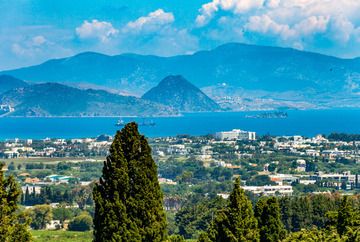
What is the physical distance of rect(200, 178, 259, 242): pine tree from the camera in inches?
694

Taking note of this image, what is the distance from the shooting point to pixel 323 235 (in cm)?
1803

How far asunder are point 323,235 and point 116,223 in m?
5.01

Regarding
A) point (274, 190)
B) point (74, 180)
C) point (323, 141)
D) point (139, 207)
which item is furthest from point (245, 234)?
point (323, 141)

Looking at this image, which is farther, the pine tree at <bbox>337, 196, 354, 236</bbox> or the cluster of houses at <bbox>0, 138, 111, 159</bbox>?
the cluster of houses at <bbox>0, 138, 111, 159</bbox>

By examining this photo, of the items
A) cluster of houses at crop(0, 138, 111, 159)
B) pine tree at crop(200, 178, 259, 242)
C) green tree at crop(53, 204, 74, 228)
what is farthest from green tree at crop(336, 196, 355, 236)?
cluster of houses at crop(0, 138, 111, 159)

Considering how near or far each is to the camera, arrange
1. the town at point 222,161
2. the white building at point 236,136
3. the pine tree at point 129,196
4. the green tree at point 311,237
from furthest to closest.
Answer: the white building at point 236,136, the town at point 222,161, the green tree at point 311,237, the pine tree at point 129,196

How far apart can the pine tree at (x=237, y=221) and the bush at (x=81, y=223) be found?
30864 millimetres

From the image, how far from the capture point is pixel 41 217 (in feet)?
166

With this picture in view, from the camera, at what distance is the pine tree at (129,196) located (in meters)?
15.8

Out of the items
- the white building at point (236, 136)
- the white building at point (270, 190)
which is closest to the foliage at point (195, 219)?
the white building at point (270, 190)

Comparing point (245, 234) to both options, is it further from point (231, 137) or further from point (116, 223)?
point (231, 137)

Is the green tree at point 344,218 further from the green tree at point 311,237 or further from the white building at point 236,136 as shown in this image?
the white building at point 236,136

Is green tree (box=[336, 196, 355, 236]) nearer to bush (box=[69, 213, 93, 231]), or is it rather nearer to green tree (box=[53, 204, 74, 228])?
bush (box=[69, 213, 93, 231])

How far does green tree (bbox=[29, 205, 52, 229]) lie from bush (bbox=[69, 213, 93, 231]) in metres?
2.15
